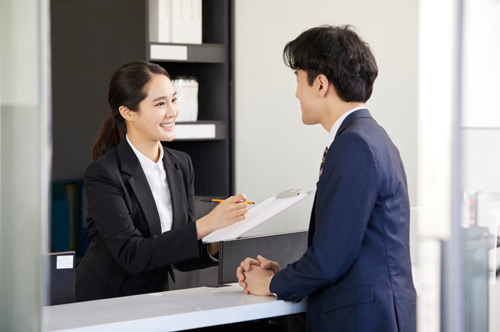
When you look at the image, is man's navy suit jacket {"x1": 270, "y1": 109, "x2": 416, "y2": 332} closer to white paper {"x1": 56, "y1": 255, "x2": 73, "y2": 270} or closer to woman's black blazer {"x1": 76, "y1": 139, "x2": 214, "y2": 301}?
woman's black blazer {"x1": 76, "y1": 139, "x2": 214, "y2": 301}

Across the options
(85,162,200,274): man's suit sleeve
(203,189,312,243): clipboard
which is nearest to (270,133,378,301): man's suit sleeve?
(203,189,312,243): clipboard

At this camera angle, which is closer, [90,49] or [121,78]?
[121,78]

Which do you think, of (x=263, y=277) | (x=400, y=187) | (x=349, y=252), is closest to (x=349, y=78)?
(x=400, y=187)

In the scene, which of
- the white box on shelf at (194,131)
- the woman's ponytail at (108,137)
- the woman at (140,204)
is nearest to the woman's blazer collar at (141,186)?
the woman at (140,204)

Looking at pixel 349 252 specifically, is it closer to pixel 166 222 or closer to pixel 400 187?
pixel 400 187

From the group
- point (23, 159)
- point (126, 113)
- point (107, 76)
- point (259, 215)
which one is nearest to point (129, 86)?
point (126, 113)

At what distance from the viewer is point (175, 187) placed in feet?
8.11

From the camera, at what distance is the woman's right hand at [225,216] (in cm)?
203

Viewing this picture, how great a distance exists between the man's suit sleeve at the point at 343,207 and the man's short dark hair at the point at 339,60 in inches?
7.4

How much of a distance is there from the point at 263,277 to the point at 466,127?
1092mm

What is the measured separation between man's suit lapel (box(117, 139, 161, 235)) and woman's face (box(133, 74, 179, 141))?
12 cm

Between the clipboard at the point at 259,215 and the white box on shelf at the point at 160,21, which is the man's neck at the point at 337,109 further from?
the white box on shelf at the point at 160,21

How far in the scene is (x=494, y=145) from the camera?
1.04 meters

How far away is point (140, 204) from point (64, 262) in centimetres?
39
